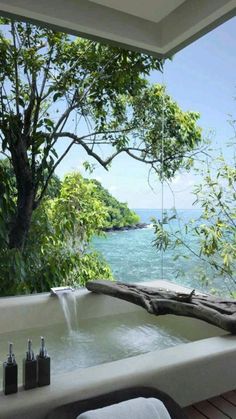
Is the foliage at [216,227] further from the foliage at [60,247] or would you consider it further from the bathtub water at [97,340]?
the foliage at [60,247]

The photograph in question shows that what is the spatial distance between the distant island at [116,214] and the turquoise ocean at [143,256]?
2.2 inches

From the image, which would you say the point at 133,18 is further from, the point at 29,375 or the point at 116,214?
the point at 29,375

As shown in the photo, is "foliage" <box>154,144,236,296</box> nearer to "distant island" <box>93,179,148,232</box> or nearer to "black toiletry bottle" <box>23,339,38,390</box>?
"distant island" <box>93,179,148,232</box>

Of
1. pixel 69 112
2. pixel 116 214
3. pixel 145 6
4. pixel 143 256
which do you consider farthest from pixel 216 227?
pixel 145 6

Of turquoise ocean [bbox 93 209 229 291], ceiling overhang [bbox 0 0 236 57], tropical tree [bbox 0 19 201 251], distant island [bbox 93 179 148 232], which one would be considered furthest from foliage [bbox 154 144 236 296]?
ceiling overhang [bbox 0 0 236 57]

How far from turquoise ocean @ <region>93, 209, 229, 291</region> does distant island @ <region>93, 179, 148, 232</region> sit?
0.06 meters

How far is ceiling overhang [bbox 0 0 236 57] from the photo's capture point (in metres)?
2.95

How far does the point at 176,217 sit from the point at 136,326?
1477 millimetres

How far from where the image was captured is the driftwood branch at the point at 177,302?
2.28 meters

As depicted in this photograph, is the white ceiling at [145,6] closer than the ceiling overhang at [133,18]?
No

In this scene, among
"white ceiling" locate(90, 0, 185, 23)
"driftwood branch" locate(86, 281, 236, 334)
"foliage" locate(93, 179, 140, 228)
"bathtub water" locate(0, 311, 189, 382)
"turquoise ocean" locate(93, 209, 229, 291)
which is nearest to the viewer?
"driftwood branch" locate(86, 281, 236, 334)

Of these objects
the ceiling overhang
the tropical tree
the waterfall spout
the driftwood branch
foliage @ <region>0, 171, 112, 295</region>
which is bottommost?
the waterfall spout

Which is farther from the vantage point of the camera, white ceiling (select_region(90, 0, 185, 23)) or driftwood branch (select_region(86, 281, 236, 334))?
white ceiling (select_region(90, 0, 185, 23))

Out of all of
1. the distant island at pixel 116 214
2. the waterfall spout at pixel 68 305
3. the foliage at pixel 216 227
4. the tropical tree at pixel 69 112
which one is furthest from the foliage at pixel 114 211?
the waterfall spout at pixel 68 305
